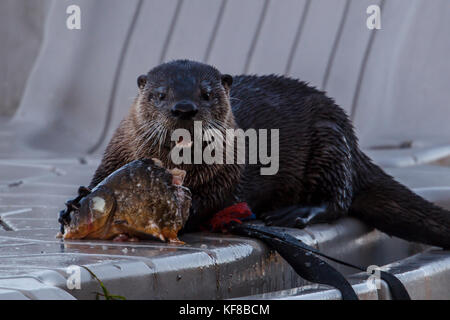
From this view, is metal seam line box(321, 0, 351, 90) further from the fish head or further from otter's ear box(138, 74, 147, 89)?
the fish head

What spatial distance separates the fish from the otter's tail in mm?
821

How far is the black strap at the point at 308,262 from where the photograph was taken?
200 centimetres

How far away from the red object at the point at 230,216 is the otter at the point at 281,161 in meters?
0.02

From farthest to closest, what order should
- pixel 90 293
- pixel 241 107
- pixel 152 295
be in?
pixel 241 107 < pixel 152 295 < pixel 90 293

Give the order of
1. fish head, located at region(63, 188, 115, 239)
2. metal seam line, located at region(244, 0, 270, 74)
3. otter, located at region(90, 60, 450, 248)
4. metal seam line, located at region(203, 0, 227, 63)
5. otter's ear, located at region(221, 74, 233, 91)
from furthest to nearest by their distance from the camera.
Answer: metal seam line, located at region(203, 0, 227, 63)
metal seam line, located at region(244, 0, 270, 74)
otter's ear, located at region(221, 74, 233, 91)
otter, located at region(90, 60, 450, 248)
fish head, located at region(63, 188, 115, 239)

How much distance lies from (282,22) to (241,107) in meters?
2.73

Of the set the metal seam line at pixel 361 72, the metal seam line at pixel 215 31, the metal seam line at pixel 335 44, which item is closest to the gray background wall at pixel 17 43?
the metal seam line at pixel 215 31

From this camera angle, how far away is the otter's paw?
8.48 feet

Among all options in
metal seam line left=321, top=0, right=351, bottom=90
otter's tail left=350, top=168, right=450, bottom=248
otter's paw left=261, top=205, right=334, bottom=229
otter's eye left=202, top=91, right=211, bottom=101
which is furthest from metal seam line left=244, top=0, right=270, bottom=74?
otter's eye left=202, top=91, right=211, bottom=101

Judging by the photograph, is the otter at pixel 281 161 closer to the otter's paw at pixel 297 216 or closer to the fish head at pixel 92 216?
the otter's paw at pixel 297 216

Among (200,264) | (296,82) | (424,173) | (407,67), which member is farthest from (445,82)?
(200,264)

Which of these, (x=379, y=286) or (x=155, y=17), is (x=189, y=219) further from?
(x=155, y=17)

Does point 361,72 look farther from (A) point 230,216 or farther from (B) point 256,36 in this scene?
(A) point 230,216

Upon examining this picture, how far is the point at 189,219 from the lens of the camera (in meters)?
2.42
